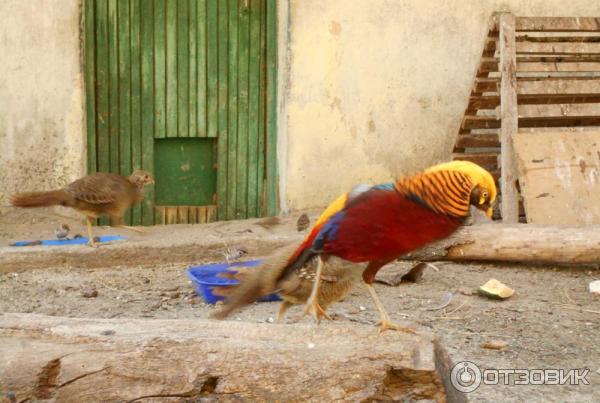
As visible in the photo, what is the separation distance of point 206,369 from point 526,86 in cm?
509

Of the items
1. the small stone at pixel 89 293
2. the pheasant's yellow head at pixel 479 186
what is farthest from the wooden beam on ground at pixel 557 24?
the pheasant's yellow head at pixel 479 186

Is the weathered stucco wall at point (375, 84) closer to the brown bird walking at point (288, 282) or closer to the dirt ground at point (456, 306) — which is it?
the dirt ground at point (456, 306)

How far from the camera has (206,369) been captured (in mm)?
3330

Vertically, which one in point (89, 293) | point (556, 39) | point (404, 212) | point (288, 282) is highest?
point (556, 39)

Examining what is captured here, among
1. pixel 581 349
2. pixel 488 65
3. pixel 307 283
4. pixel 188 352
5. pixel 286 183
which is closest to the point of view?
pixel 188 352

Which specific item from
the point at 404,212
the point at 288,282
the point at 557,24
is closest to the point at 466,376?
the point at 288,282

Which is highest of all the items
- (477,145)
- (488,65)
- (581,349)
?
(488,65)

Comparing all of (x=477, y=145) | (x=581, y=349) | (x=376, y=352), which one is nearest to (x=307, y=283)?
(x=376, y=352)

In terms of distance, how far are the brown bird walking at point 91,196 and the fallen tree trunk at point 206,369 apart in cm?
360

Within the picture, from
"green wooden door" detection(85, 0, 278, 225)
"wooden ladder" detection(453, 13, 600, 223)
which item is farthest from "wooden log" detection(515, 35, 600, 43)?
"green wooden door" detection(85, 0, 278, 225)

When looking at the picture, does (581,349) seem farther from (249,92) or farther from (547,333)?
(249,92)

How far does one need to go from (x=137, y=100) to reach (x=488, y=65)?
320cm

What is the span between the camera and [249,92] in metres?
8.79

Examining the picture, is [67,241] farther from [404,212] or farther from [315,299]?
[404,212]
